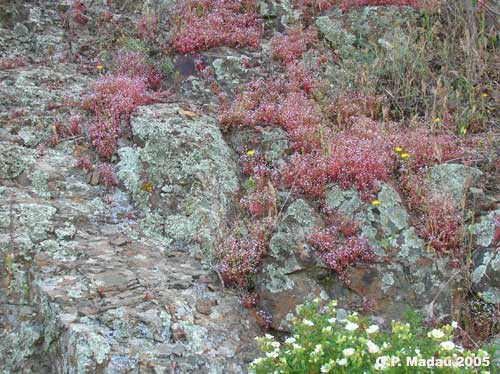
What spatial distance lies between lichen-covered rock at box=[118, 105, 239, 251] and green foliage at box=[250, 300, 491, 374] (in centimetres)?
239

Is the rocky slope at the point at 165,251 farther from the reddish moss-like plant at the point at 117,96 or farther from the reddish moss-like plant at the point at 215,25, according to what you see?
the reddish moss-like plant at the point at 215,25

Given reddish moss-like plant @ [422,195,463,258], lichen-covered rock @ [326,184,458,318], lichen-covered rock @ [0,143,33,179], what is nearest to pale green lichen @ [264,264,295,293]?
lichen-covered rock @ [326,184,458,318]

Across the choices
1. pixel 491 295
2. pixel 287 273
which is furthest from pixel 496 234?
pixel 287 273

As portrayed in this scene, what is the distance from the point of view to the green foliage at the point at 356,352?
3582mm

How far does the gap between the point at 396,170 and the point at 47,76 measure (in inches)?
213

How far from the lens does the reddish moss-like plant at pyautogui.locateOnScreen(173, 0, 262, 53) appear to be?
9.23 m

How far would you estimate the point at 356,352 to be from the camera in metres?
3.61

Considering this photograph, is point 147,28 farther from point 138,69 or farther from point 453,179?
point 453,179

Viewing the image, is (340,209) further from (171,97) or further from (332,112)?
(171,97)

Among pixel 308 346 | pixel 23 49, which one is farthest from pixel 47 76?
pixel 308 346

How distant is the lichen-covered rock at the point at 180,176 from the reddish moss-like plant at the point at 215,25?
2.07m

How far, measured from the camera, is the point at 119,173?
23.3ft

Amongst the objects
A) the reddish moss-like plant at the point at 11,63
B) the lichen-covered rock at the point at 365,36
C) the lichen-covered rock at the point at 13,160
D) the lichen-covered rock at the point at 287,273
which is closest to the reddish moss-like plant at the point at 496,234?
the lichen-covered rock at the point at 287,273

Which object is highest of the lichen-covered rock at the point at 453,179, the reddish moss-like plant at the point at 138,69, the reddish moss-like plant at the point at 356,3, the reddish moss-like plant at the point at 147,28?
the reddish moss-like plant at the point at 356,3
